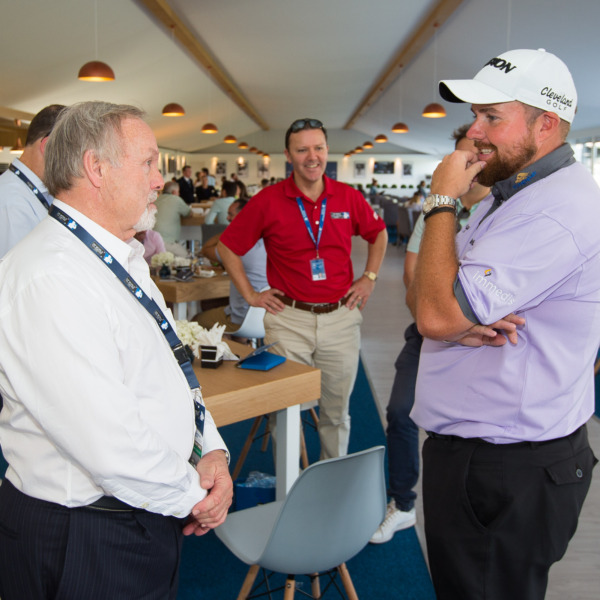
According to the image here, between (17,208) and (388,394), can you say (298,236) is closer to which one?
(17,208)

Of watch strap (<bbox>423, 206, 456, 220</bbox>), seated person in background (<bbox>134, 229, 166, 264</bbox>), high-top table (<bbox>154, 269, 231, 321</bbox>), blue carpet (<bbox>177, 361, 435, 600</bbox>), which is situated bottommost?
blue carpet (<bbox>177, 361, 435, 600</bbox>)

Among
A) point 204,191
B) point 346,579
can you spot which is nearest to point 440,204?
point 346,579

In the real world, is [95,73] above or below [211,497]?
above

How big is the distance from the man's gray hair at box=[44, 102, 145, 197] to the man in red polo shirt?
1.67m

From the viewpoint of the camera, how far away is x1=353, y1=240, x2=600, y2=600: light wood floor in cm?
247

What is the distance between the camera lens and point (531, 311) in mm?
1384

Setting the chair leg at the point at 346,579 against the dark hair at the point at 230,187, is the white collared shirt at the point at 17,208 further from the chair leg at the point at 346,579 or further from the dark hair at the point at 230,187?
the dark hair at the point at 230,187

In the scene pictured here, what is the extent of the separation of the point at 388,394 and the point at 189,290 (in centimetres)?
171

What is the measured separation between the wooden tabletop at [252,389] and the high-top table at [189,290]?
2180 millimetres

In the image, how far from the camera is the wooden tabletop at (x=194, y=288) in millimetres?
4536

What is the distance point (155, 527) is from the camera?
4.35ft

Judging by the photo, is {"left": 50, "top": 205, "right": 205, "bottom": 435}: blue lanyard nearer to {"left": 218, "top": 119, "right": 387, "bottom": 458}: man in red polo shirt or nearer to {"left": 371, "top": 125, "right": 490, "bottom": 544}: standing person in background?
{"left": 371, "top": 125, "right": 490, "bottom": 544}: standing person in background

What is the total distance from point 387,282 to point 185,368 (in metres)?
8.78

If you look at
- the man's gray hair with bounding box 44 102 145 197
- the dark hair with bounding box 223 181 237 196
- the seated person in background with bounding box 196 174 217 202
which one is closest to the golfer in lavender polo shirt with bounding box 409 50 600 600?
the man's gray hair with bounding box 44 102 145 197
